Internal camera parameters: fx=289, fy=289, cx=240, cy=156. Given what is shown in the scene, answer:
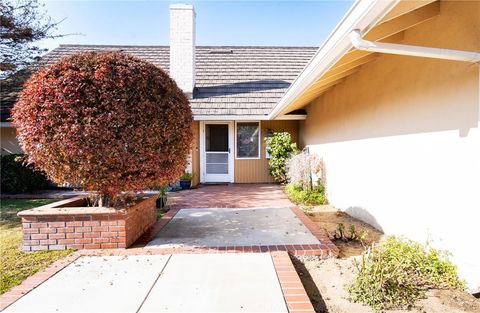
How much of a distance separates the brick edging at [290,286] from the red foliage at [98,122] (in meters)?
2.13

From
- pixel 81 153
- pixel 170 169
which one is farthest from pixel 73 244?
pixel 170 169

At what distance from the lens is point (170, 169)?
178 inches

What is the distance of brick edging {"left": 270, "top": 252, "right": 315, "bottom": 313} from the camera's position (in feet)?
8.56

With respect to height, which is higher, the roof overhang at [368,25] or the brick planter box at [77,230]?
the roof overhang at [368,25]

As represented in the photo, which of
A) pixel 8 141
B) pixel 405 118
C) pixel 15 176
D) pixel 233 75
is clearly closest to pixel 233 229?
pixel 405 118

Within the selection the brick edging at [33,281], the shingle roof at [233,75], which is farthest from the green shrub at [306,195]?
the brick edging at [33,281]

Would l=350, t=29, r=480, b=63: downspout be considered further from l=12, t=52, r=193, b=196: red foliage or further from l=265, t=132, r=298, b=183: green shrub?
l=265, t=132, r=298, b=183: green shrub

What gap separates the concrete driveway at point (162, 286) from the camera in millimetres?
2691

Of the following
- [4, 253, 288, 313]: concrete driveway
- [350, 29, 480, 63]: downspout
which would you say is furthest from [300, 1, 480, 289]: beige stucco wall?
[4, 253, 288, 313]: concrete driveway

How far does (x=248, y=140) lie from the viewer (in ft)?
38.8

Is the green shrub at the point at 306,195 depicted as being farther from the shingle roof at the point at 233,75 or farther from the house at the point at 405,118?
the shingle roof at the point at 233,75

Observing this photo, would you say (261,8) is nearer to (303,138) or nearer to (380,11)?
(303,138)

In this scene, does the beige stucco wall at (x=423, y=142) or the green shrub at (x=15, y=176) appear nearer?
the beige stucco wall at (x=423, y=142)

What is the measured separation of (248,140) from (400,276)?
29.5 ft
